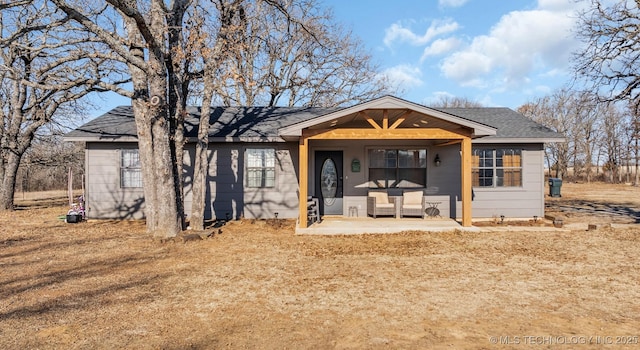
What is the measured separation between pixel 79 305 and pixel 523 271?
605cm

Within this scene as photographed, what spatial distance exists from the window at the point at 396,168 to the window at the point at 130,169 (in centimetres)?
686

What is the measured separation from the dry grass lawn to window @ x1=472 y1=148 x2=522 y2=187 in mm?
2754

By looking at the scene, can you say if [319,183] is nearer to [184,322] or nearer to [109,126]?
[109,126]

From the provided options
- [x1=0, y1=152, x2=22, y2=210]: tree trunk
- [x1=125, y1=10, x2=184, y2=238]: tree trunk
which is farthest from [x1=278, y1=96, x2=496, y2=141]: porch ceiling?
[x1=0, y1=152, x2=22, y2=210]: tree trunk

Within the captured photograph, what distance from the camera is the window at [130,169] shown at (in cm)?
1071

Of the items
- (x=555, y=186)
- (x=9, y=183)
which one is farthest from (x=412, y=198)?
(x=9, y=183)

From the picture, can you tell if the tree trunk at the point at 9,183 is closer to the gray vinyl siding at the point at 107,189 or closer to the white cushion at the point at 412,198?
the gray vinyl siding at the point at 107,189

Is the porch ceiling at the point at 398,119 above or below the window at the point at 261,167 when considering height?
above

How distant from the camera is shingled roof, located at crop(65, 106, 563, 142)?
10.3 m

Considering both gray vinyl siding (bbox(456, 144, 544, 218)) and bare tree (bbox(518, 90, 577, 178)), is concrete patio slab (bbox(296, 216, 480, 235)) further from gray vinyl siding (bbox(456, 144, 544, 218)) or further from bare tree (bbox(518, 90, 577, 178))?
bare tree (bbox(518, 90, 577, 178))

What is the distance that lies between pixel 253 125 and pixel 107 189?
15.3 feet

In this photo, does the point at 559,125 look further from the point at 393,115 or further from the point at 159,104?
the point at 159,104

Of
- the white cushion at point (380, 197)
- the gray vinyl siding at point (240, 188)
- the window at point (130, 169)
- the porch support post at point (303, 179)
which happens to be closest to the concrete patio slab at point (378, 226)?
the porch support post at point (303, 179)

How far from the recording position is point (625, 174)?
1340 inches
